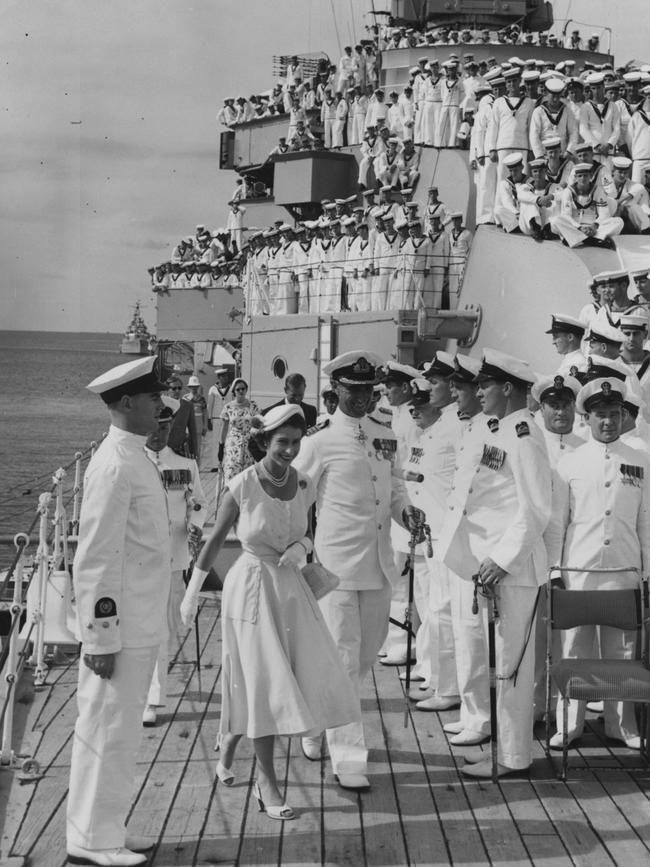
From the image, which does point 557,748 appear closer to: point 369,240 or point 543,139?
point 543,139

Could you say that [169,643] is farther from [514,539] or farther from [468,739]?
[514,539]

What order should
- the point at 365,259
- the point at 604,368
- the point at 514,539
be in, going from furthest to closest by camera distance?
the point at 365,259 < the point at 604,368 < the point at 514,539

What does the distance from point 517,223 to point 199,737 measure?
8500mm

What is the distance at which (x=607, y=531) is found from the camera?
574 cm

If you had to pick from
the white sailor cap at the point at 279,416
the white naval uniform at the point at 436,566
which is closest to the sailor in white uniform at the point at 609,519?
the white naval uniform at the point at 436,566

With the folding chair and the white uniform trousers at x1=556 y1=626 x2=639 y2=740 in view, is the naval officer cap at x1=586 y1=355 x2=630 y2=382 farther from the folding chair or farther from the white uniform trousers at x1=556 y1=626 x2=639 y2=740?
the white uniform trousers at x1=556 y1=626 x2=639 y2=740

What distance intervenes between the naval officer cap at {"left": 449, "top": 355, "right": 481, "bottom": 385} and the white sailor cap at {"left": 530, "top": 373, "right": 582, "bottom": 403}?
0.43m

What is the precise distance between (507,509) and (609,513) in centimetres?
55

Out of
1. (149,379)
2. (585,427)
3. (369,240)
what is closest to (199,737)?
(149,379)

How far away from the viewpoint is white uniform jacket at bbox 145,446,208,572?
22.4 feet

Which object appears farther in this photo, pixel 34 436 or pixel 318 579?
pixel 34 436

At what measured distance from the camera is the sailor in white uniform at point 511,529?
17.4 feet

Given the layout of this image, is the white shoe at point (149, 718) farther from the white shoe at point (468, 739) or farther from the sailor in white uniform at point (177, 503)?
the white shoe at point (468, 739)

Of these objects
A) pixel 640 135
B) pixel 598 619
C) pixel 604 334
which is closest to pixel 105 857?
pixel 598 619
